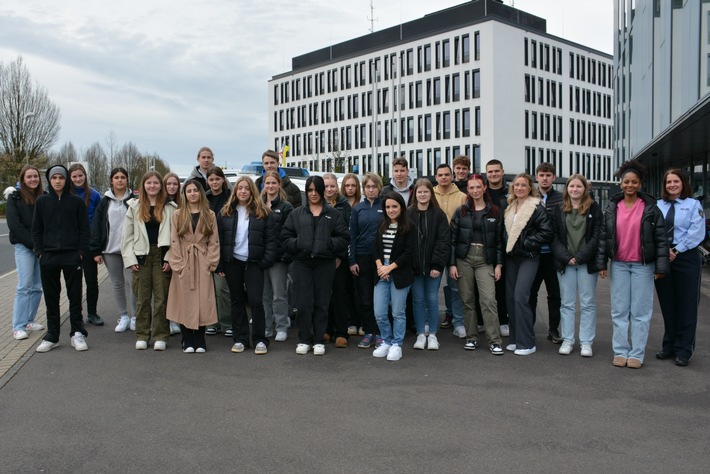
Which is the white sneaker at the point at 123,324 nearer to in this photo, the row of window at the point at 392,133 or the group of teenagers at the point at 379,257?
the group of teenagers at the point at 379,257

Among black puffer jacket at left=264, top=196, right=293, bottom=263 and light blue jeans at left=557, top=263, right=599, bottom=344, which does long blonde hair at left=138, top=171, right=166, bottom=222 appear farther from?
light blue jeans at left=557, top=263, right=599, bottom=344

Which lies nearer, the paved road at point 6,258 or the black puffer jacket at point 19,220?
the black puffer jacket at point 19,220

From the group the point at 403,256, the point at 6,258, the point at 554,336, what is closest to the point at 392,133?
the point at 6,258

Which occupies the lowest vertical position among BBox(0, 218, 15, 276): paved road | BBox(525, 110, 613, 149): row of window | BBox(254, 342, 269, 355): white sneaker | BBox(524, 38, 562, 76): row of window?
BBox(254, 342, 269, 355): white sneaker

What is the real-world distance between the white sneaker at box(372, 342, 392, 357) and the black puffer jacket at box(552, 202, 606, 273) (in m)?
2.03

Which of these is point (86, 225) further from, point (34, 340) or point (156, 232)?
point (34, 340)

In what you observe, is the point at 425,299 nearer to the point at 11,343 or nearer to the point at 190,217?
the point at 190,217

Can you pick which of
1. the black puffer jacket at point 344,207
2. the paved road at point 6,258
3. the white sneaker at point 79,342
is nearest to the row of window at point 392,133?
the paved road at point 6,258

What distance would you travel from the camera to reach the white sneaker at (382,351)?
7.21m

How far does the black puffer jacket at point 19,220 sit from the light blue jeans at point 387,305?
160 inches

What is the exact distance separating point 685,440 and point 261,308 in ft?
14.5

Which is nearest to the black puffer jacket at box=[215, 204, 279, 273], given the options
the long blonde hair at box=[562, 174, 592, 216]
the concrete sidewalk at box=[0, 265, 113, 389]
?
the concrete sidewalk at box=[0, 265, 113, 389]

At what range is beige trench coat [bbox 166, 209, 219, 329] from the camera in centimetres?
733

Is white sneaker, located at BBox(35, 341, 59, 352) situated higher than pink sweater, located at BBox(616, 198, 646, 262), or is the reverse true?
pink sweater, located at BBox(616, 198, 646, 262)
